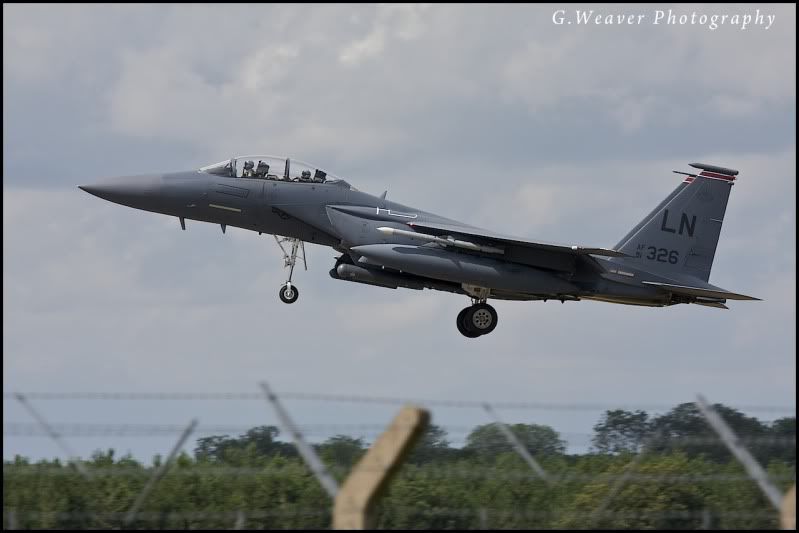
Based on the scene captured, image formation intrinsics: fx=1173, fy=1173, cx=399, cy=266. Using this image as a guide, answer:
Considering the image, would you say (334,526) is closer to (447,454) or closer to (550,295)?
(447,454)

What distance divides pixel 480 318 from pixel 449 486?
10863 millimetres

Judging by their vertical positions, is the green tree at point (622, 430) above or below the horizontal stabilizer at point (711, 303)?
below

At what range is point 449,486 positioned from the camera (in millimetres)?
12633

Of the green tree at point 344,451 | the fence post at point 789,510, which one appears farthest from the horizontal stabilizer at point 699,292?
the fence post at point 789,510

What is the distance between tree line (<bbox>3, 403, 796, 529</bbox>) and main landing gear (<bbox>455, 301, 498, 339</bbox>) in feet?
30.5

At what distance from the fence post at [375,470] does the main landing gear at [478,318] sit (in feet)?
48.9

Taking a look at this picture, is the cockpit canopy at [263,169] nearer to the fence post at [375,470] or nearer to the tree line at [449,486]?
the tree line at [449,486]

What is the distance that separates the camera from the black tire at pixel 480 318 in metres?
23.3

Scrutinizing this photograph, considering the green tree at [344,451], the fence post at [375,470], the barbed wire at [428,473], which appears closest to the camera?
the fence post at [375,470]

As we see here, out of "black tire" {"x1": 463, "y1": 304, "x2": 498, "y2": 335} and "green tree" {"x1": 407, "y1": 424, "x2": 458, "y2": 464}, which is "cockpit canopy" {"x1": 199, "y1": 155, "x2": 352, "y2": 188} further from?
"green tree" {"x1": 407, "y1": 424, "x2": 458, "y2": 464}

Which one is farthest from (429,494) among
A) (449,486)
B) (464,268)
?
(464,268)

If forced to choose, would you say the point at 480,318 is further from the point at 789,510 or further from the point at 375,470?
the point at 375,470

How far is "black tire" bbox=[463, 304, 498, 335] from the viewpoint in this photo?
2334cm

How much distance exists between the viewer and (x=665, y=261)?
24.0m
